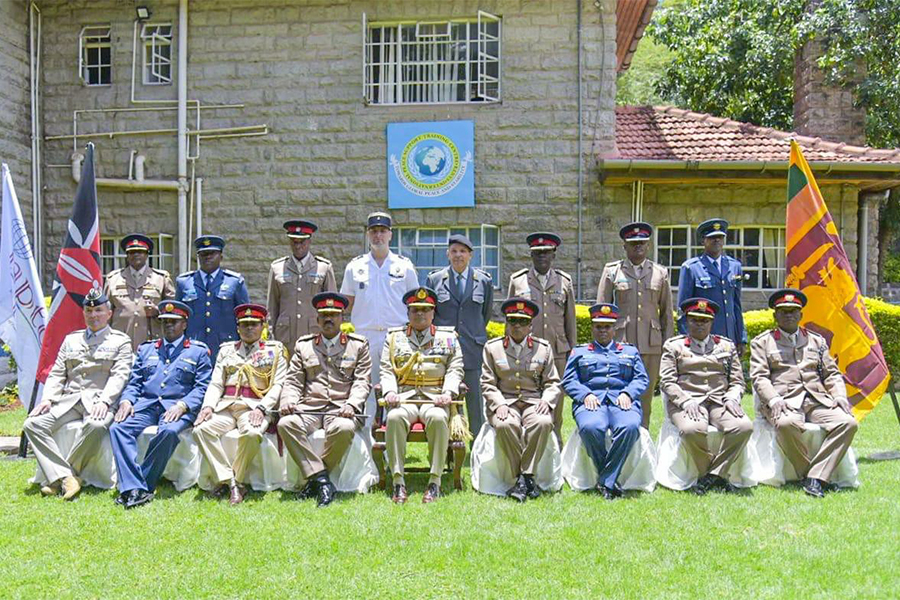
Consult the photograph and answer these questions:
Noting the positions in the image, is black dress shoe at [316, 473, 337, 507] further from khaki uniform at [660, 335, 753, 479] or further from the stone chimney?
the stone chimney

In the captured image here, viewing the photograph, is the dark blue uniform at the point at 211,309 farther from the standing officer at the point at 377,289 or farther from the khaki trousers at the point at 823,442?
the khaki trousers at the point at 823,442

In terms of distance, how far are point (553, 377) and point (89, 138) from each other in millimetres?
8724

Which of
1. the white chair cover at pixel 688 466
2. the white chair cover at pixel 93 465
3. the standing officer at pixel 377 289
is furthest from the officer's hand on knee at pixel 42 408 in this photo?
the white chair cover at pixel 688 466

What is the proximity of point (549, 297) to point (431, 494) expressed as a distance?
208cm

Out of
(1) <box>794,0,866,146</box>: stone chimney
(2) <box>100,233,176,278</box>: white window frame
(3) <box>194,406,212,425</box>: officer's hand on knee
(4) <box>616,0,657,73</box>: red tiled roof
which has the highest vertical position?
(4) <box>616,0,657,73</box>: red tiled roof

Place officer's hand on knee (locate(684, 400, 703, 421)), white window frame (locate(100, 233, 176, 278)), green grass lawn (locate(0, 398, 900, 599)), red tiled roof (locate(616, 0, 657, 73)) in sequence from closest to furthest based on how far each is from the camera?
1. green grass lawn (locate(0, 398, 900, 599))
2. officer's hand on knee (locate(684, 400, 703, 421))
3. white window frame (locate(100, 233, 176, 278))
4. red tiled roof (locate(616, 0, 657, 73))

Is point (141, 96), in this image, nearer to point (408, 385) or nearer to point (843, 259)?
point (408, 385)

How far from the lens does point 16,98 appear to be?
11.5m

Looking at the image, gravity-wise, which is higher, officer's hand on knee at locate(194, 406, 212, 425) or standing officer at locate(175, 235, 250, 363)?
standing officer at locate(175, 235, 250, 363)

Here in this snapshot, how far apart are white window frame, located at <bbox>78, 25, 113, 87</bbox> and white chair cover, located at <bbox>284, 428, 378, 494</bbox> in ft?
27.1

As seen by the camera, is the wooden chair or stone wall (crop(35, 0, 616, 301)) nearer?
the wooden chair

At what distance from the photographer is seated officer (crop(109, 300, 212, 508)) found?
230 inches

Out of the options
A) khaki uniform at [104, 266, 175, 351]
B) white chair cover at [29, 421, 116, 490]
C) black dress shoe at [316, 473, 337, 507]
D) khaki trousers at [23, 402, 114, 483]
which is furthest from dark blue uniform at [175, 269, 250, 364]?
black dress shoe at [316, 473, 337, 507]

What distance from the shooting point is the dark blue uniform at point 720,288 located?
716 cm
